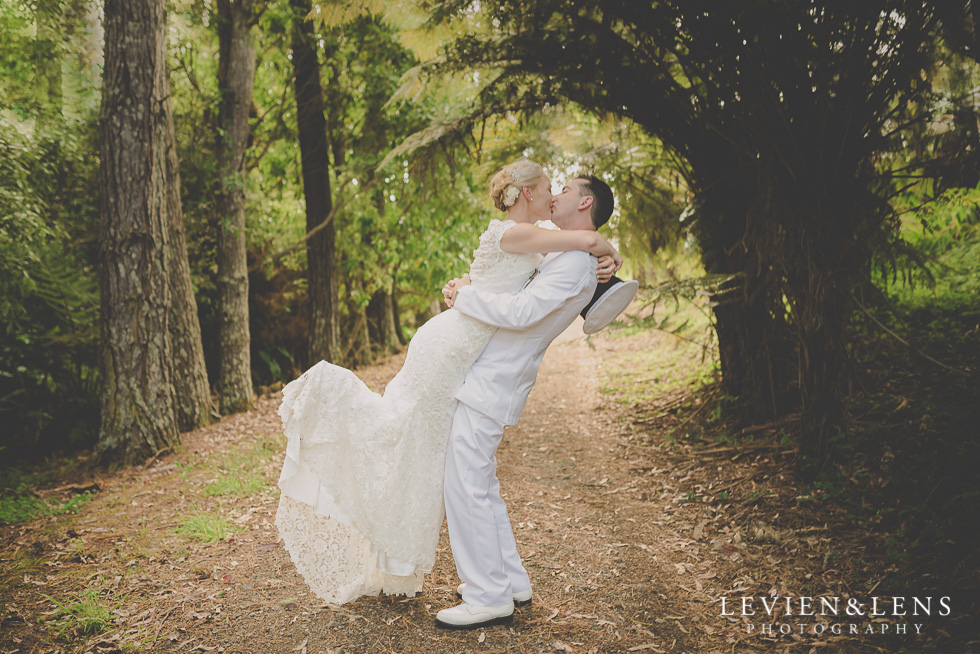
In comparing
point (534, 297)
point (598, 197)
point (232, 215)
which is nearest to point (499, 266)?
point (534, 297)

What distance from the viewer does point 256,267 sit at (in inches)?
376

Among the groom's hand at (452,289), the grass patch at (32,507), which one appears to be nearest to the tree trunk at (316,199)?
the grass patch at (32,507)

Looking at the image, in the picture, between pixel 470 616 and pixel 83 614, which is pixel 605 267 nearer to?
pixel 470 616

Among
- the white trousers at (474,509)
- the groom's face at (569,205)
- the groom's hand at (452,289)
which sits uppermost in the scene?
the groom's face at (569,205)

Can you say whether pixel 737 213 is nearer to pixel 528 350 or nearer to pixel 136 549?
pixel 528 350

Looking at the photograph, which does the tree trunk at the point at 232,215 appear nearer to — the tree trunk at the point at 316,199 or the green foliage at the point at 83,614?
the tree trunk at the point at 316,199

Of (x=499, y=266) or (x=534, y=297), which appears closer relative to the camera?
(x=534, y=297)

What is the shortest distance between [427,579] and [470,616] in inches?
27.1

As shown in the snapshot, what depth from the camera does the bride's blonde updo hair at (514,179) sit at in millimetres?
3061

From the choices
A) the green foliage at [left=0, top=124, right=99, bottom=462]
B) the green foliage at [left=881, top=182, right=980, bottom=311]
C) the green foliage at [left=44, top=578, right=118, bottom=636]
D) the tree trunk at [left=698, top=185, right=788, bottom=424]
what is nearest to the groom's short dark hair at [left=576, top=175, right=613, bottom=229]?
the tree trunk at [left=698, top=185, right=788, bottom=424]

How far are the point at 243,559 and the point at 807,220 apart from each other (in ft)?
15.3

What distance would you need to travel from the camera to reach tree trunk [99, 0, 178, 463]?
555 cm

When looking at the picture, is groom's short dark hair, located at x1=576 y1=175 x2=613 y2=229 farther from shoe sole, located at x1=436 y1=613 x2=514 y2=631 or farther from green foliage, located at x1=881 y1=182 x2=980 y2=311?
green foliage, located at x1=881 y1=182 x2=980 y2=311

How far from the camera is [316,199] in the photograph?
Answer: 9695 mm
